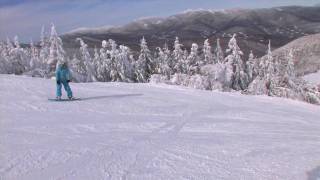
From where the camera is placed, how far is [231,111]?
18969 mm

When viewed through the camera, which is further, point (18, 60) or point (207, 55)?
point (207, 55)

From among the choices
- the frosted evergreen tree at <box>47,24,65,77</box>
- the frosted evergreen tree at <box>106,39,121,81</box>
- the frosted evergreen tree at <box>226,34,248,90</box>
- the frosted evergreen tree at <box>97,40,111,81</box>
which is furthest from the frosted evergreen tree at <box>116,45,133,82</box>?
the frosted evergreen tree at <box>226,34,248,90</box>

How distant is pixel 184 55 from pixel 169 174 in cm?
6023

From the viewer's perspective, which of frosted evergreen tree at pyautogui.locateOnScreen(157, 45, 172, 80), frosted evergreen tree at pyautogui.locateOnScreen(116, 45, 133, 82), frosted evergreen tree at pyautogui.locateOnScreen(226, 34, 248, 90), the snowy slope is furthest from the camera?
frosted evergreen tree at pyautogui.locateOnScreen(157, 45, 172, 80)

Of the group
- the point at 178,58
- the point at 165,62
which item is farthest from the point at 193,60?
the point at 165,62

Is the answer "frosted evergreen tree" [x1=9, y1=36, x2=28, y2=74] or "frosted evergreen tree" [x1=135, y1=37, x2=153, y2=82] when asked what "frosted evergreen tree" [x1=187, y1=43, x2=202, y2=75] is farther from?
"frosted evergreen tree" [x1=9, y1=36, x2=28, y2=74]

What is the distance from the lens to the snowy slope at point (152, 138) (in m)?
9.70

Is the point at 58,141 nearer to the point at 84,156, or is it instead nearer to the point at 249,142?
the point at 84,156

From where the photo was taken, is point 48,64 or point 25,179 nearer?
point 25,179

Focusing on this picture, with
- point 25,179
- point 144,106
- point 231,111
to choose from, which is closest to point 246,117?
point 231,111

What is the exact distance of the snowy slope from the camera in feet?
31.8

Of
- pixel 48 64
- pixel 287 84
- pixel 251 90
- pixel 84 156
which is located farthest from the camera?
pixel 48 64

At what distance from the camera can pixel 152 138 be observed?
12.8 metres

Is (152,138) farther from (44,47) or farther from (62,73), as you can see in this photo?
(44,47)
